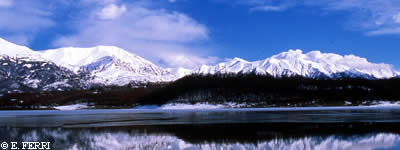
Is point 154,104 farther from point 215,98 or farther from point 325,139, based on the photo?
point 325,139

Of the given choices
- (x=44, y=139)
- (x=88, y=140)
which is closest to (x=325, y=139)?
(x=88, y=140)

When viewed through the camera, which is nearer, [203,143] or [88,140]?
[203,143]

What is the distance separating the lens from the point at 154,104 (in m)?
188

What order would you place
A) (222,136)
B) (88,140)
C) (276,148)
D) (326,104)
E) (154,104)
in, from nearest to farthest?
(276,148) → (88,140) → (222,136) → (326,104) → (154,104)

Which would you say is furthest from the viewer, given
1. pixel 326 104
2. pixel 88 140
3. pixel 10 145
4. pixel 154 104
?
pixel 154 104

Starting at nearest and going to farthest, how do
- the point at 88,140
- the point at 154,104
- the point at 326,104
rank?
the point at 88,140
the point at 326,104
the point at 154,104

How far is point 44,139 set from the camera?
31125 millimetres

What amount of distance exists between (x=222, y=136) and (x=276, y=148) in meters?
7.68

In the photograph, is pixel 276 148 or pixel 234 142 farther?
pixel 234 142

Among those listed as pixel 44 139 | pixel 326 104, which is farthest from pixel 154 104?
pixel 44 139

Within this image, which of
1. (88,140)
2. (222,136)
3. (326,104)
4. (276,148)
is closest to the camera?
(276,148)

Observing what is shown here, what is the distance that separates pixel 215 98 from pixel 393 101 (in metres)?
79.7

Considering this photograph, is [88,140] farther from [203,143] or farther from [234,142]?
[234,142]

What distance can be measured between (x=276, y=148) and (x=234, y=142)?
3913 millimetres
